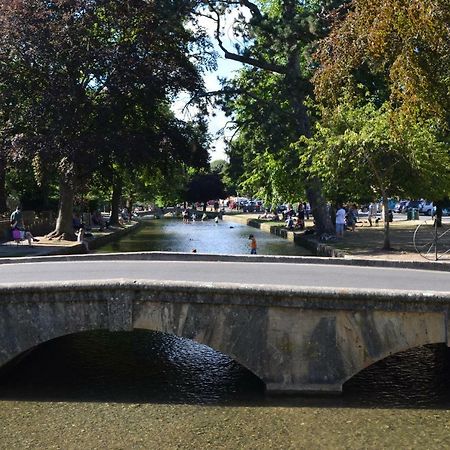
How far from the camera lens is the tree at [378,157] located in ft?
74.4

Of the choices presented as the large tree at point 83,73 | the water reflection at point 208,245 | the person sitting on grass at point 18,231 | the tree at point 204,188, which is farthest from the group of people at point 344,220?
the tree at point 204,188

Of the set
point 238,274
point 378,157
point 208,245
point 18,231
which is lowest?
point 208,245

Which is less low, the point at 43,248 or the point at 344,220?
the point at 344,220

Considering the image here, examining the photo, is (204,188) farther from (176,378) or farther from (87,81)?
(176,378)

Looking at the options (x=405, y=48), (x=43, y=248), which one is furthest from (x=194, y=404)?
(x=43, y=248)

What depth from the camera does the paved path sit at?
12359 mm

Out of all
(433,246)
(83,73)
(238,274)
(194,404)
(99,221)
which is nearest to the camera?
(194,404)

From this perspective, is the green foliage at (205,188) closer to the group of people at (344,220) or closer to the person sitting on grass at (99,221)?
the person sitting on grass at (99,221)

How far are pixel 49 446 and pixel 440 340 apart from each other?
6.35 metres

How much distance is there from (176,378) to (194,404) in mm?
1467

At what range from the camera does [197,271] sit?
1416cm

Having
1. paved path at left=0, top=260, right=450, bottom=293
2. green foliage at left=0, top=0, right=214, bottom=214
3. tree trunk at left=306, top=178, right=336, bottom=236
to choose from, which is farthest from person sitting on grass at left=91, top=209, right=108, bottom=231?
paved path at left=0, top=260, right=450, bottom=293

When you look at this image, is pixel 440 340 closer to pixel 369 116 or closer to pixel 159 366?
pixel 159 366

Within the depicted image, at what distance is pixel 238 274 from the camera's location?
1356 cm
